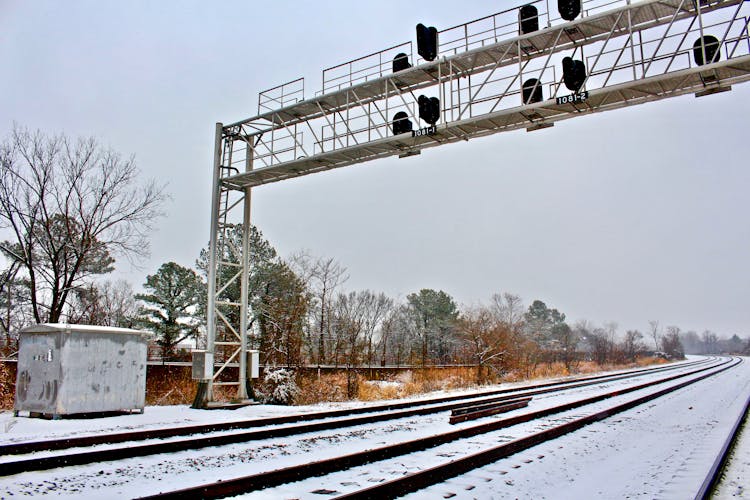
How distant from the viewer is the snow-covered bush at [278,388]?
17.6 metres

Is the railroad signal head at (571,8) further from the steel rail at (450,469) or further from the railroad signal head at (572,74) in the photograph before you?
the steel rail at (450,469)

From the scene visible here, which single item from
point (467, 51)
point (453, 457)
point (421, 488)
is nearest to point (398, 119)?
point (467, 51)

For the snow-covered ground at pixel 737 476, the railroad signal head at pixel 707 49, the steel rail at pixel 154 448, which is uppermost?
the railroad signal head at pixel 707 49

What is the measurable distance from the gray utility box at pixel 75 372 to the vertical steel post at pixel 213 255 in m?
2.28

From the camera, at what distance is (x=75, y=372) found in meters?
13.0

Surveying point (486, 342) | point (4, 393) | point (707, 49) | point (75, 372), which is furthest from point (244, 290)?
point (486, 342)

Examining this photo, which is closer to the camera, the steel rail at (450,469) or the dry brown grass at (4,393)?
the steel rail at (450,469)

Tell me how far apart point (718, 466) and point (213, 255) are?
1362cm

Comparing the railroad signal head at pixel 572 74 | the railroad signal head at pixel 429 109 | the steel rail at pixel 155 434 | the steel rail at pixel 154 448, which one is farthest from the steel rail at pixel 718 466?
the railroad signal head at pixel 429 109

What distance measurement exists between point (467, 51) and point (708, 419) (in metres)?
11.4

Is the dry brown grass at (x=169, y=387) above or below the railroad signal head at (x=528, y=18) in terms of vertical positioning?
below

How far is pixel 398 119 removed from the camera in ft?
48.6

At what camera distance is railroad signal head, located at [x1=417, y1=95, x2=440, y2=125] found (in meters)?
14.0

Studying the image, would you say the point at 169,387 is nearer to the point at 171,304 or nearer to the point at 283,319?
the point at 283,319
